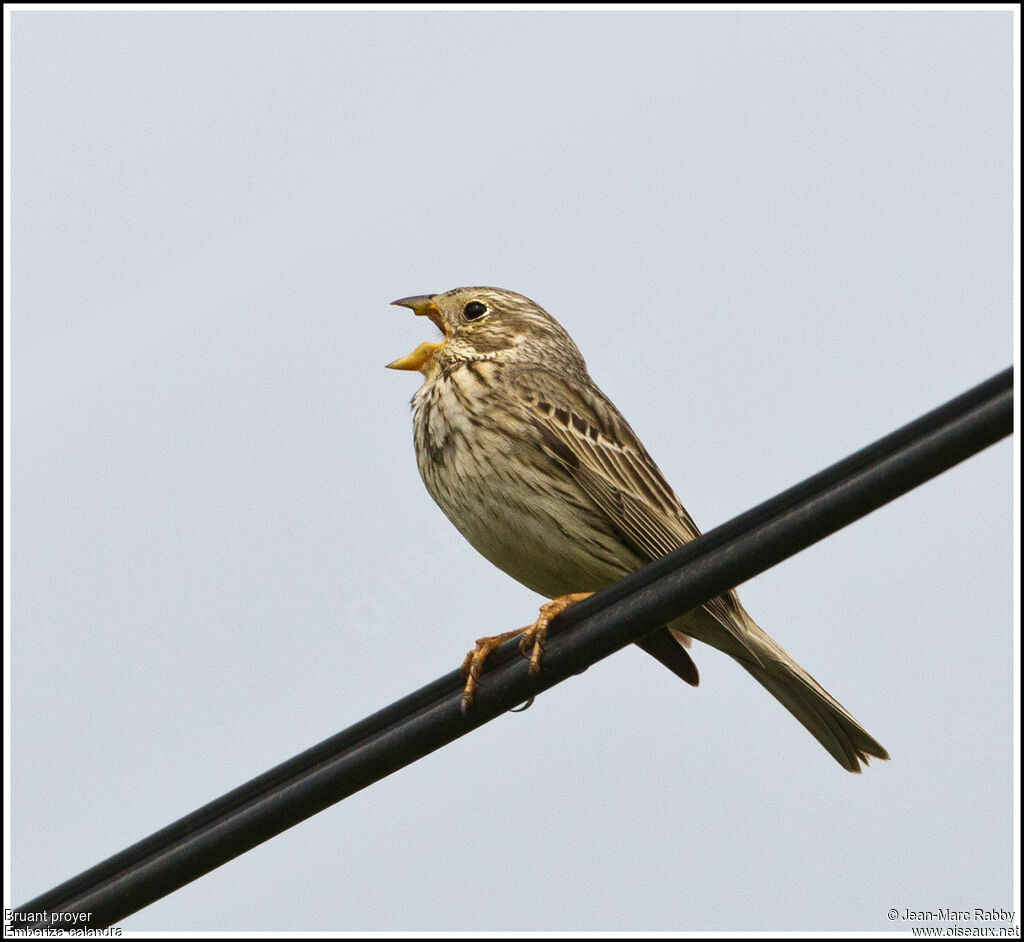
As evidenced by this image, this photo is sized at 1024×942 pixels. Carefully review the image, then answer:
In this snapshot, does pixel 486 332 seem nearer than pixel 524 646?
No

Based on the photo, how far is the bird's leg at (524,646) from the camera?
16.0 ft

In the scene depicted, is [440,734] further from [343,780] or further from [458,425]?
[458,425]

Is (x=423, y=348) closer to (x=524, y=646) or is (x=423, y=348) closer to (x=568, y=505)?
(x=568, y=505)

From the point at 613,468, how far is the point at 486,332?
4.04 feet

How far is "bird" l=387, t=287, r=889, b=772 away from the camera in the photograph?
271 inches

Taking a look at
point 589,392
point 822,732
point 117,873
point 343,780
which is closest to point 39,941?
point 117,873

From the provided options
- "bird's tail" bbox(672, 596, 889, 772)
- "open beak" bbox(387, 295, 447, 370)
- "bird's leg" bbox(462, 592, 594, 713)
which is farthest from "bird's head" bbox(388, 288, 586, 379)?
"bird's leg" bbox(462, 592, 594, 713)

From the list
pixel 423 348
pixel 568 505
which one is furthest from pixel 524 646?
pixel 423 348

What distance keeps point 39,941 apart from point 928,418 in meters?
3.01

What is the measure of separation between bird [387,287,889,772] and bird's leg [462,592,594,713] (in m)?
0.71

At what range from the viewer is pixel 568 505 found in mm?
6984

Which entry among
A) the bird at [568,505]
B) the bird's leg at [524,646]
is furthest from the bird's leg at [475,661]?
the bird at [568,505]

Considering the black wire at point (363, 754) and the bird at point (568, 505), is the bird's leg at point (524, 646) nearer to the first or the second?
the black wire at point (363, 754)

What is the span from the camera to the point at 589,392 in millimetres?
7945
